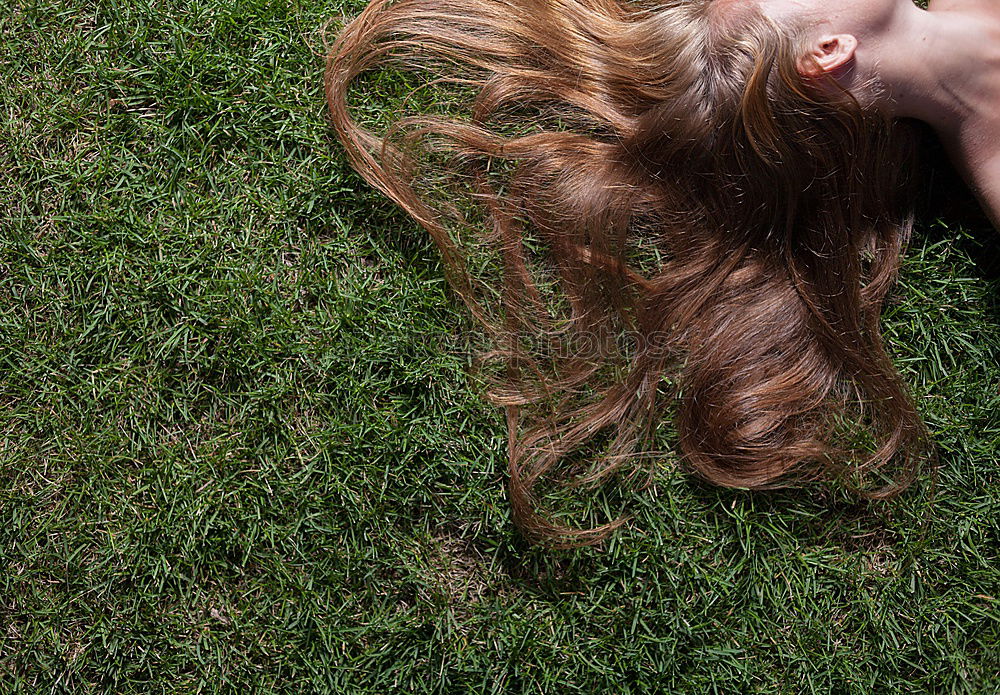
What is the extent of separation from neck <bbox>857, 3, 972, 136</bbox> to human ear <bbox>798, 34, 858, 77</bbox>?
0.08 m

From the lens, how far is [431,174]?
2.25 metres

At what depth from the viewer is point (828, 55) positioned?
193 cm

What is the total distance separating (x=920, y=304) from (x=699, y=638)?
48.0 inches

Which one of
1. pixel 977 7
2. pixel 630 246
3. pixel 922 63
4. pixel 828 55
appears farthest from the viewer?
pixel 630 246

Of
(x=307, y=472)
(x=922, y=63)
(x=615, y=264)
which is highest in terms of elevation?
(x=922, y=63)

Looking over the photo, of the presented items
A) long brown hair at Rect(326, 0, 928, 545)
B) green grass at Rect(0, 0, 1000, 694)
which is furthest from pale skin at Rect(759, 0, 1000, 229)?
green grass at Rect(0, 0, 1000, 694)

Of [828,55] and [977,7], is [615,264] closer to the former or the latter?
[828,55]

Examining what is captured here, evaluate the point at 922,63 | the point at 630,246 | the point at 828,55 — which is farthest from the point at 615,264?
the point at 922,63

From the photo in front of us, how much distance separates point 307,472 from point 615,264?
111 centimetres

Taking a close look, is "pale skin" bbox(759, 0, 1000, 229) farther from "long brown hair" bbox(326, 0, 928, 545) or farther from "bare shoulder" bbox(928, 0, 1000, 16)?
"long brown hair" bbox(326, 0, 928, 545)

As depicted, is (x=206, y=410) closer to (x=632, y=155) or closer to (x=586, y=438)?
(x=586, y=438)

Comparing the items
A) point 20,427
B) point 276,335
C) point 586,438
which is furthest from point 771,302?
point 20,427

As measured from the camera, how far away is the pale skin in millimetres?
1957

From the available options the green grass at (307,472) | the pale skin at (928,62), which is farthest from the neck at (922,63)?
the green grass at (307,472)
